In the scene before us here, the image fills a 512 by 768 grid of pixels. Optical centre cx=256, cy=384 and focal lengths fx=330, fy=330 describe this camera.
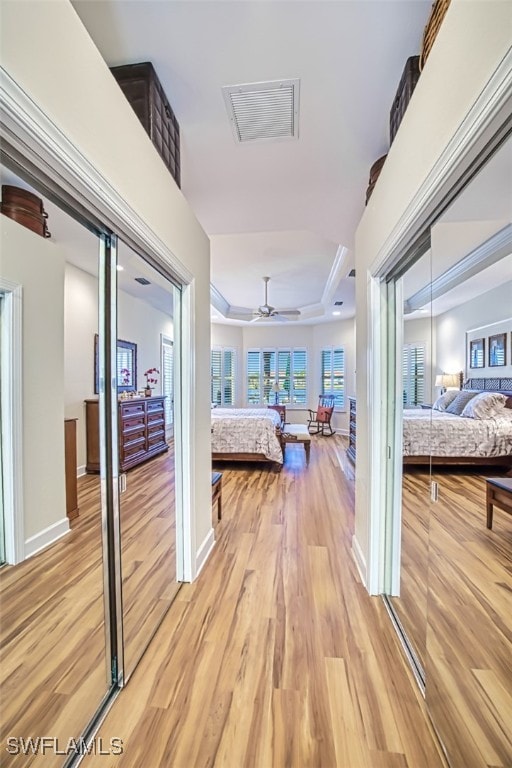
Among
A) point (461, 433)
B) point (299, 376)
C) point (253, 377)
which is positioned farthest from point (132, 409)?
point (299, 376)

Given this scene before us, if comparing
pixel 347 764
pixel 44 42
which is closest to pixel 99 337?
pixel 44 42

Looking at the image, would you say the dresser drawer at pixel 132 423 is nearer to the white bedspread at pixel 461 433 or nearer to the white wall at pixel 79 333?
the white wall at pixel 79 333

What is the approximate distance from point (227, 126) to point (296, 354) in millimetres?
7490

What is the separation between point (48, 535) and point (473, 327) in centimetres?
214

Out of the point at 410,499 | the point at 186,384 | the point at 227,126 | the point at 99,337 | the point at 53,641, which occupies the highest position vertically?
the point at 227,126

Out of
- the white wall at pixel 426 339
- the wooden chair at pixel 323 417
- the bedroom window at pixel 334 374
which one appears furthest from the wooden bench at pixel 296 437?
the white wall at pixel 426 339

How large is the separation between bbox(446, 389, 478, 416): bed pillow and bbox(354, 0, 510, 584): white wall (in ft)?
1.57

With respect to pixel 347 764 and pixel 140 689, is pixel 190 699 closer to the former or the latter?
pixel 140 689

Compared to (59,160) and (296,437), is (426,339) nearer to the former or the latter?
(59,160)

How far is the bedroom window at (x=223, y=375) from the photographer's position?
30.2ft

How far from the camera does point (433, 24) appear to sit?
137 cm

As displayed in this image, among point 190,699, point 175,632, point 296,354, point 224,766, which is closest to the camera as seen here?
point 224,766

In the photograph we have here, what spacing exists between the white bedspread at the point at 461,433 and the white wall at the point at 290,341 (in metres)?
6.49

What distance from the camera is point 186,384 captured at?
2229 mm
